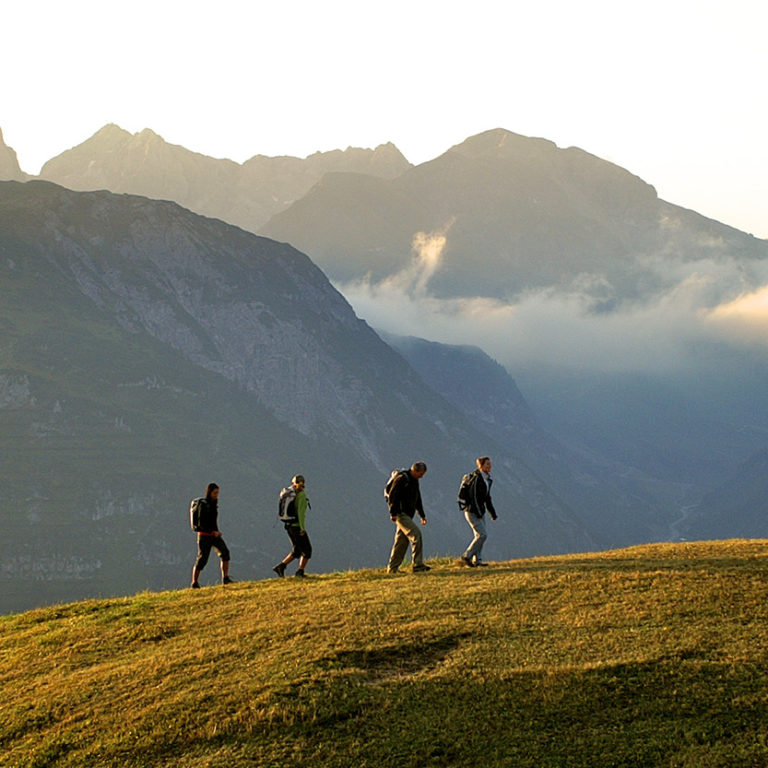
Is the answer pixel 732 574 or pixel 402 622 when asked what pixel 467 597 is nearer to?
pixel 402 622

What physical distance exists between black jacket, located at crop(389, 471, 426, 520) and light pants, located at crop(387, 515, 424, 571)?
0.24m

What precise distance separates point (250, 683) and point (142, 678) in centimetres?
255

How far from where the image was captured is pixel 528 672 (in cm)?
1557

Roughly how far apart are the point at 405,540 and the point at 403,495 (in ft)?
5.32

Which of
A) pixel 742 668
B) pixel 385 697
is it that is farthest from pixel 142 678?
pixel 742 668

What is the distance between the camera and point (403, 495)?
25672mm

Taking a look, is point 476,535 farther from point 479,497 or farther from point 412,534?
point 412,534

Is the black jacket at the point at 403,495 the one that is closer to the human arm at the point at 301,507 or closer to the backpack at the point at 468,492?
the backpack at the point at 468,492

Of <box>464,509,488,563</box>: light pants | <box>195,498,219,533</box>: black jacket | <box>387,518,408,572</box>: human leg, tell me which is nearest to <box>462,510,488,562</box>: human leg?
<box>464,509,488,563</box>: light pants

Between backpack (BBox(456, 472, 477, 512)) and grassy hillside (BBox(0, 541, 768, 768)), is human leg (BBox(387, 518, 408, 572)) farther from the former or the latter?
grassy hillside (BBox(0, 541, 768, 768))

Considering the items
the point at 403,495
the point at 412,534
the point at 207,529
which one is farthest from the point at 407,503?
the point at 207,529

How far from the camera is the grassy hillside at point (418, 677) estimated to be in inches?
534

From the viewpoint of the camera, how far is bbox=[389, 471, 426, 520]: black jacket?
1007 inches

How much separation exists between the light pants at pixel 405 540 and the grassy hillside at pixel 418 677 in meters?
2.84
